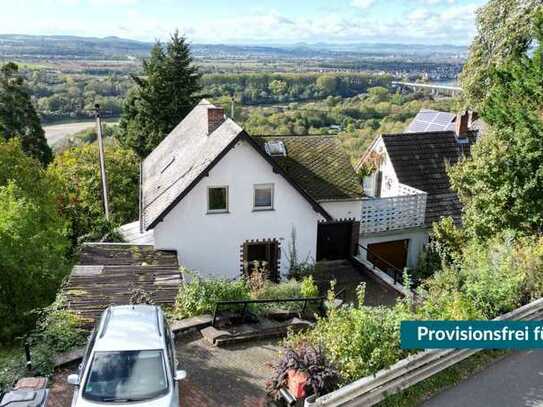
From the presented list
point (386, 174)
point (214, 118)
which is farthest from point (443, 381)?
point (386, 174)

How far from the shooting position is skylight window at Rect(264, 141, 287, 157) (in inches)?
892

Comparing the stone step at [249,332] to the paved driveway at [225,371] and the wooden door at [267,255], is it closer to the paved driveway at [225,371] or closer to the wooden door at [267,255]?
the paved driveway at [225,371]

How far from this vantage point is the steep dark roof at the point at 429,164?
80.3 feet

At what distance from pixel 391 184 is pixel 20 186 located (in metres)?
16.5

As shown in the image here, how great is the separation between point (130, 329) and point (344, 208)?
12851 millimetres

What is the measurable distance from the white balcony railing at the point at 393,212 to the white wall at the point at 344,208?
444 mm

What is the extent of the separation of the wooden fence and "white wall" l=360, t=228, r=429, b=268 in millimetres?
11746

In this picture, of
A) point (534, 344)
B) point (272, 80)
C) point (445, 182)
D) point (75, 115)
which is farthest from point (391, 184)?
point (272, 80)

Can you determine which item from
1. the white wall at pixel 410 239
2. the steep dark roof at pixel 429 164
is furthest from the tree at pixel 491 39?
the white wall at pixel 410 239

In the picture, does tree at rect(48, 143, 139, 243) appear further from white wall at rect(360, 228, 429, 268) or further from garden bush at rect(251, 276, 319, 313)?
garden bush at rect(251, 276, 319, 313)

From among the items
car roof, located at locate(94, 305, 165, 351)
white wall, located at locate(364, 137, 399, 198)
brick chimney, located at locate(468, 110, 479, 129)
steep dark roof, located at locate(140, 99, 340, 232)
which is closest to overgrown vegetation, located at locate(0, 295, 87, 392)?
car roof, located at locate(94, 305, 165, 351)

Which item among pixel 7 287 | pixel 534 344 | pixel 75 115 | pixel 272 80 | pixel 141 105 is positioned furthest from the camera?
pixel 272 80

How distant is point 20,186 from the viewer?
21781 mm

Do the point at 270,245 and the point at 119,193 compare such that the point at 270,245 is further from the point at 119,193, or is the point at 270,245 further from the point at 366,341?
the point at 119,193
